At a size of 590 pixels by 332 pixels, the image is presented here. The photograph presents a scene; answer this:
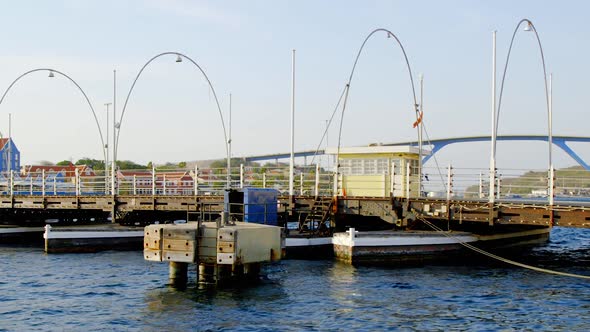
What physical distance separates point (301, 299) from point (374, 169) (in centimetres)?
1577

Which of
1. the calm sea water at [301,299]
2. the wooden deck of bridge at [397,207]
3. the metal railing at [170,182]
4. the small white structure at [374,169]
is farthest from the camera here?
the metal railing at [170,182]

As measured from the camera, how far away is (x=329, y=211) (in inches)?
1291

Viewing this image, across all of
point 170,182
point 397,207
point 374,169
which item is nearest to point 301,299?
point 397,207

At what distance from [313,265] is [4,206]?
23834mm

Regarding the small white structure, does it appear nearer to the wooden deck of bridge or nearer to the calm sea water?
the wooden deck of bridge

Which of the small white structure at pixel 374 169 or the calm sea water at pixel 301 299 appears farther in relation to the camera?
the small white structure at pixel 374 169

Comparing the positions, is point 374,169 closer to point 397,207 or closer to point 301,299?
point 397,207

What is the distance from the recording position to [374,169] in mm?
36062

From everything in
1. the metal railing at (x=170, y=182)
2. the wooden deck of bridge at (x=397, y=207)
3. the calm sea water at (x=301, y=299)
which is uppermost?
the metal railing at (x=170, y=182)

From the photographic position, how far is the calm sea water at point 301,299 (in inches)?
717

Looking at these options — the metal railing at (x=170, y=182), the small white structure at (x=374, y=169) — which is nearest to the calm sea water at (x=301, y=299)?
the small white structure at (x=374, y=169)

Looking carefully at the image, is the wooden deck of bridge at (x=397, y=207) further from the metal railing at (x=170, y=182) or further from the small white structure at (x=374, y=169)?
the small white structure at (x=374, y=169)

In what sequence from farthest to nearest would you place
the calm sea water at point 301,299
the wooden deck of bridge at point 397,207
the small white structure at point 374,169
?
the small white structure at point 374,169, the wooden deck of bridge at point 397,207, the calm sea water at point 301,299

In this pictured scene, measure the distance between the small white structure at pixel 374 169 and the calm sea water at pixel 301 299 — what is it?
7.44 metres
